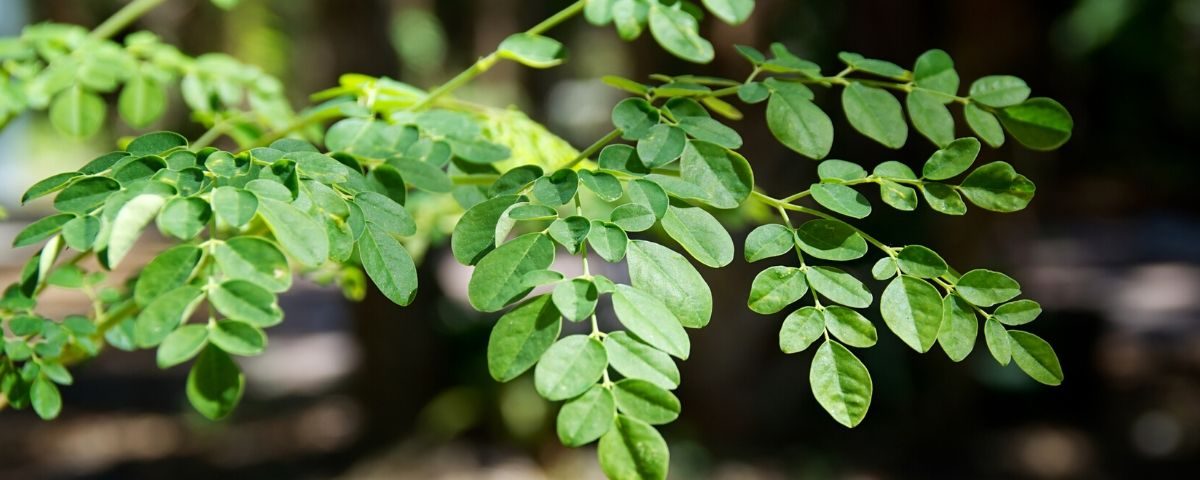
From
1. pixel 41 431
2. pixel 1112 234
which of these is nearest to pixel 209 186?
pixel 41 431

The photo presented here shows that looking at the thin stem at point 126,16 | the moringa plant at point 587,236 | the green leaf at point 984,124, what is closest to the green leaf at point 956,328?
the moringa plant at point 587,236

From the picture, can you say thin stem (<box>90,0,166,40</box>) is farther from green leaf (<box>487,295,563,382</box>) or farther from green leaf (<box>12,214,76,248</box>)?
green leaf (<box>487,295,563,382</box>)

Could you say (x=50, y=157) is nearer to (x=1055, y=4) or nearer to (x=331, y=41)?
(x=331, y=41)

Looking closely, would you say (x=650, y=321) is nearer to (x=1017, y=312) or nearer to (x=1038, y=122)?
(x=1017, y=312)

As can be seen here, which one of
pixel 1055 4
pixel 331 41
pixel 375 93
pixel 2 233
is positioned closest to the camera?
pixel 375 93

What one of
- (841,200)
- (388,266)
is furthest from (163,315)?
(841,200)

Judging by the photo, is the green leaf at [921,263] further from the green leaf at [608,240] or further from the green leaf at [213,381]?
the green leaf at [213,381]
